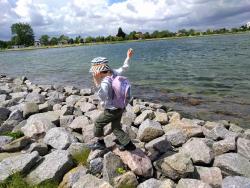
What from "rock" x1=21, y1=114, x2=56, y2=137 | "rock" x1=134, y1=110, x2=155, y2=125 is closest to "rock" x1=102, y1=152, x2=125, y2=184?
"rock" x1=21, y1=114, x2=56, y2=137

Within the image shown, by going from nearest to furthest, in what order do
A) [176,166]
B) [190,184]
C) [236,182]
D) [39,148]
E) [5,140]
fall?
[236,182] < [190,184] < [176,166] < [39,148] < [5,140]

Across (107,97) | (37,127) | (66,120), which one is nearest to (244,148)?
(107,97)

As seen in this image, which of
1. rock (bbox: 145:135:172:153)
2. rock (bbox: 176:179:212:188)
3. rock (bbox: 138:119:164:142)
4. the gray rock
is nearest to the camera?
rock (bbox: 176:179:212:188)

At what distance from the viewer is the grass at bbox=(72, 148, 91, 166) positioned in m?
7.60

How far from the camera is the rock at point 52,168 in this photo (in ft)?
22.4

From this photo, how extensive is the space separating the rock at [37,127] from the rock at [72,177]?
265 centimetres

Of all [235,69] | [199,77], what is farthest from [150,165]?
[235,69]

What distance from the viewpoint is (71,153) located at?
26.2ft

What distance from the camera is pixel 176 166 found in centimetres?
664

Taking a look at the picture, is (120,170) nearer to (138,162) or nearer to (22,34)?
(138,162)

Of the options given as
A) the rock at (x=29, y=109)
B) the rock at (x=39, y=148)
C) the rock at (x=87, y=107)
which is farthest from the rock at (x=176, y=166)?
the rock at (x=29, y=109)

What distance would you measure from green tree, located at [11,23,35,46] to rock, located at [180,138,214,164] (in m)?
186

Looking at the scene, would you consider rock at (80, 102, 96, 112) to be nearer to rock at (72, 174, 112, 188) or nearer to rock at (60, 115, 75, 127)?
rock at (60, 115, 75, 127)

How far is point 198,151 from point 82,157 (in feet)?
8.37
